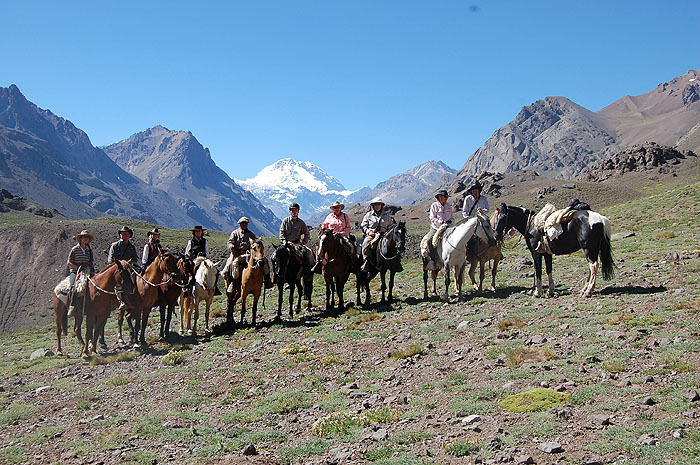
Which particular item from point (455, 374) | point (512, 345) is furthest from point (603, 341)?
point (455, 374)

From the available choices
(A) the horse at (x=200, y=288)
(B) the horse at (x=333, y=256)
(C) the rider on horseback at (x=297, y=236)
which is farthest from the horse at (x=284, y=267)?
(A) the horse at (x=200, y=288)

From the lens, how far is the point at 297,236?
2088 centimetres

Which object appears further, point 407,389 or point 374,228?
point 374,228

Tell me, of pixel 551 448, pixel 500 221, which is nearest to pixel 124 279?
pixel 500 221

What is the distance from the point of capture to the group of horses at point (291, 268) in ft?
56.2

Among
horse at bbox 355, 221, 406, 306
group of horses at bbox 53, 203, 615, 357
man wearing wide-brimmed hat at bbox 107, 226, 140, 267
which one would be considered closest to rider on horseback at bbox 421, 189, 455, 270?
group of horses at bbox 53, 203, 615, 357

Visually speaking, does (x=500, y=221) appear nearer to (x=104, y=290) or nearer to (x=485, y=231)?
(x=485, y=231)

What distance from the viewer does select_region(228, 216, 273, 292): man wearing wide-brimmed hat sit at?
19.7 m

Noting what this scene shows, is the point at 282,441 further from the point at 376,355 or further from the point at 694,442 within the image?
the point at 694,442

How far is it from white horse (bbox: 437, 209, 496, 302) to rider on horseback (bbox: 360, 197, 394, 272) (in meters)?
2.68

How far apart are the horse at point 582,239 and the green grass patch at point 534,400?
326 inches

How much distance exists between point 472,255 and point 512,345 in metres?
7.16

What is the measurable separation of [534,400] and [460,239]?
993 centimetres

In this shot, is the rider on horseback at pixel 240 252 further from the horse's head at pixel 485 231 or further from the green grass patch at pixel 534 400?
the green grass patch at pixel 534 400
